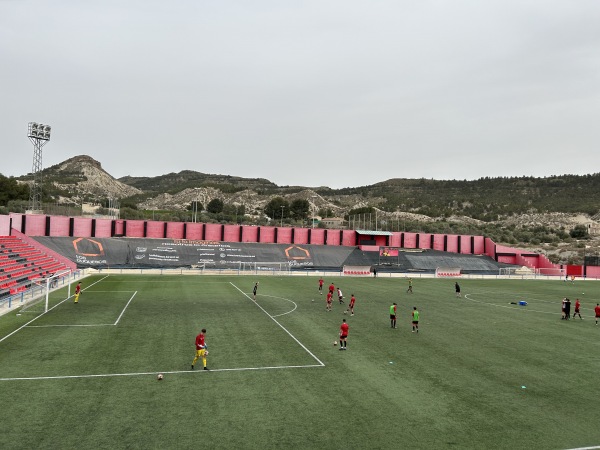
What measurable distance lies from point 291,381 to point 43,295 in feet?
91.4

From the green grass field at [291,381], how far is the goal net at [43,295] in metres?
1.65

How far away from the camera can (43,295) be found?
35.0 metres

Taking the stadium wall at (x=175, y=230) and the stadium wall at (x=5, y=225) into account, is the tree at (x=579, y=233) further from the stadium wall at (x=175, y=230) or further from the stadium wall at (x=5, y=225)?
the stadium wall at (x=5, y=225)

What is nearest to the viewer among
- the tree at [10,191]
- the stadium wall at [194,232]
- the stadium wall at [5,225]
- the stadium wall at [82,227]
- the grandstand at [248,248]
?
the stadium wall at [5,225]

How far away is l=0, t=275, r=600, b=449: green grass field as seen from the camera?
1232cm

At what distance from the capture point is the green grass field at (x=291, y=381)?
40.4 feet

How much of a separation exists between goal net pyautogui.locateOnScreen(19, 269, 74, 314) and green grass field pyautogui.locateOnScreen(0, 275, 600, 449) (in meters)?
1.65

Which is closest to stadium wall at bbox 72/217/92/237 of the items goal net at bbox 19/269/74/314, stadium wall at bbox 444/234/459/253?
goal net at bbox 19/269/74/314

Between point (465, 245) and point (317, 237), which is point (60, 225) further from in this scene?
point (465, 245)

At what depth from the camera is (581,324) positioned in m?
31.6

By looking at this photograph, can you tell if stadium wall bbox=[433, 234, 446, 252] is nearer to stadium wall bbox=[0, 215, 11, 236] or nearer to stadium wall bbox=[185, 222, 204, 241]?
stadium wall bbox=[185, 222, 204, 241]

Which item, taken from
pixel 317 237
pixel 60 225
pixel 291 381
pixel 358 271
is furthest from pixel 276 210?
pixel 291 381

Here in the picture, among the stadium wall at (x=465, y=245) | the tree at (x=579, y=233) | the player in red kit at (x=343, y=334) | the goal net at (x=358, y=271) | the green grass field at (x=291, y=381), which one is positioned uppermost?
the tree at (x=579, y=233)

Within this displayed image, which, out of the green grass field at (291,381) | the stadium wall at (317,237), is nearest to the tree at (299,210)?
the stadium wall at (317,237)
